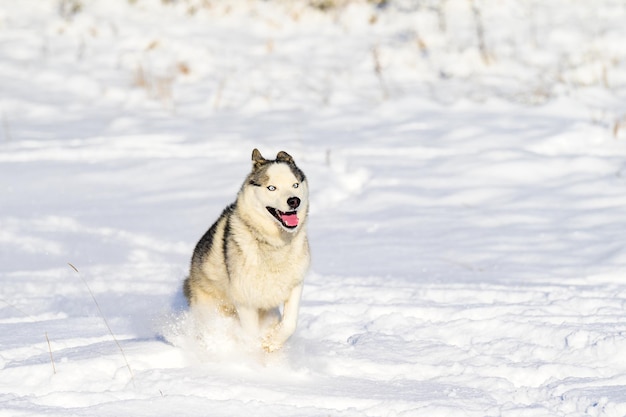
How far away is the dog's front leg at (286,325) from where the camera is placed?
4.52 metres

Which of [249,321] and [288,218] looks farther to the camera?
[249,321]

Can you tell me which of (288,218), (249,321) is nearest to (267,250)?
(288,218)

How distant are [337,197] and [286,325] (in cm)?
365

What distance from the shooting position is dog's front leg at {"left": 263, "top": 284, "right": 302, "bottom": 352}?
4516 mm

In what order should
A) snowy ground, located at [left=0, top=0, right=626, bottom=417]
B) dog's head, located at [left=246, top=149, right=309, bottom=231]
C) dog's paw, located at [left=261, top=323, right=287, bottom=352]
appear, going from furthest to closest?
dog's paw, located at [left=261, top=323, right=287, bottom=352] < dog's head, located at [left=246, top=149, right=309, bottom=231] < snowy ground, located at [left=0, top=0, right=626, bottom=417]

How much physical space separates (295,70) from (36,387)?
9.17 meters

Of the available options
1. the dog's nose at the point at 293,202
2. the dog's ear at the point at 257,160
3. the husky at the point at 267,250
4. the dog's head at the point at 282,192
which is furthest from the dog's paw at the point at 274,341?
the dog's ear at the point at 257,160

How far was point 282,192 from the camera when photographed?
14.2 ft

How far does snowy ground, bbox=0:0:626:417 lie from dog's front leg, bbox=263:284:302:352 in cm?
8

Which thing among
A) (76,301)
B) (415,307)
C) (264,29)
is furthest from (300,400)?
(264,29)

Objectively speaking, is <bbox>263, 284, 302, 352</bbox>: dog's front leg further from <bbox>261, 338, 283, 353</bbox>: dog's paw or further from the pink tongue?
the pink tongue

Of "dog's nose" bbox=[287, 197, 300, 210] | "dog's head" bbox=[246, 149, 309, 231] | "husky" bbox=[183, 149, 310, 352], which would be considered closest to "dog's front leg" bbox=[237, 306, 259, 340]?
"husky" bbox=[183, 149, 310, 352]

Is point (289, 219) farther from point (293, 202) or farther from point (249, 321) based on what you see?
point (249, 321)

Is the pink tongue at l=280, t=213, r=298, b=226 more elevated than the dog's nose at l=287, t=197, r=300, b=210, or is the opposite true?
the dog's nose at l=287, t=197, r=300, b=210
